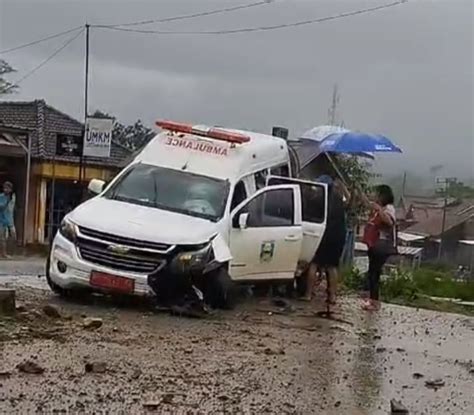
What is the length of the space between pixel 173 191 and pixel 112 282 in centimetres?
177

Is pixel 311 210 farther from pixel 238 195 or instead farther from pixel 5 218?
pixel 5 218

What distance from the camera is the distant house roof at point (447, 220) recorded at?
161 feet

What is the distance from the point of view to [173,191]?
43.3 ft

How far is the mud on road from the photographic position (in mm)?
7438

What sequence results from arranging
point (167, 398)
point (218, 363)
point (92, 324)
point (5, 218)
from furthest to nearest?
point (5, 218)
point (92, 324)
point (218, 363)
point (167, 398)

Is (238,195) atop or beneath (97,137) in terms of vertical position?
beneath

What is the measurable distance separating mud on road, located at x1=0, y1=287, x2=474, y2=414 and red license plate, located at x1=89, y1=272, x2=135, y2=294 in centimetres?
25

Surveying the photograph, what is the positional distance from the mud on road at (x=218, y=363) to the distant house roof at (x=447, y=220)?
36631 millimetres

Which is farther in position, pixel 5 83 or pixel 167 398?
pixel 5 83

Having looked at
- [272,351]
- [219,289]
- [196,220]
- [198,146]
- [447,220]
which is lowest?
[447,220]

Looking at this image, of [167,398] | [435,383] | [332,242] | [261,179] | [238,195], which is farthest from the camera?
[261,179]

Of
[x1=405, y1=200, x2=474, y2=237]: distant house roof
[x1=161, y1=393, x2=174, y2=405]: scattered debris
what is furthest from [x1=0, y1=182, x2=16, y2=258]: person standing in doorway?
[x1=405, y1=200, x2=474, y2=237]: distant house roof

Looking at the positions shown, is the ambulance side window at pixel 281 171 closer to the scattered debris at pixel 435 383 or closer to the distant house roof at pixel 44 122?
the scattered debris at pixel 435 383

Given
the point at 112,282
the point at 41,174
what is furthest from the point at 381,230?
the point at 41,174
